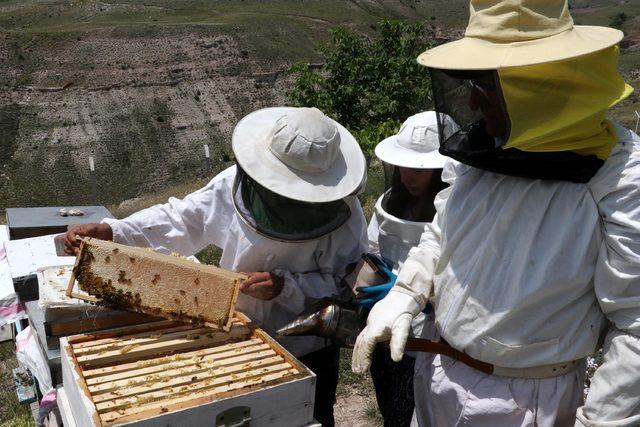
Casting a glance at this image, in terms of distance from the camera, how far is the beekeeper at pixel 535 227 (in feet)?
5.88

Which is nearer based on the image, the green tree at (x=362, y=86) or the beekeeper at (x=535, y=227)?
the beekeeper at (x=535, y=227)

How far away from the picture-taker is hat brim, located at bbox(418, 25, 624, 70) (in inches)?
69.1

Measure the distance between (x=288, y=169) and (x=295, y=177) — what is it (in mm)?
57

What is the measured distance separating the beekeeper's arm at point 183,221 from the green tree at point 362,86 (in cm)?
1505

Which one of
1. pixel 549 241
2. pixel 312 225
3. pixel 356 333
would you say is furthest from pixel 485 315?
pixel 312 225

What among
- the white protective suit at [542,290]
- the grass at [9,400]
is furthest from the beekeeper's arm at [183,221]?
the grass at [9,400]

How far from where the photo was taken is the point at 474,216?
6.88ft

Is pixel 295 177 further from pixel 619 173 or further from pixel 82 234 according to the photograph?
pixel 619 173

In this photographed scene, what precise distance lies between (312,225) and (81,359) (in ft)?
3.84

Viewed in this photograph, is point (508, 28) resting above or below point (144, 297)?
above

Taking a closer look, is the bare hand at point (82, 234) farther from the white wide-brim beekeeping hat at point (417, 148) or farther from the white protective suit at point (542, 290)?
the white protective suit at point (542, 290)

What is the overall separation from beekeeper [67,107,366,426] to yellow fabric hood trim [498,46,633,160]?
98cm

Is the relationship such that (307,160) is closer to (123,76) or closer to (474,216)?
(474,216)

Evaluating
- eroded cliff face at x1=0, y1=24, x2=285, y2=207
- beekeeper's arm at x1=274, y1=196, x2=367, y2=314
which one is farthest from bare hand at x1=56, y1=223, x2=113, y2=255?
eroded cliff face at x1=0, y1=24, x2=285, y2=207
